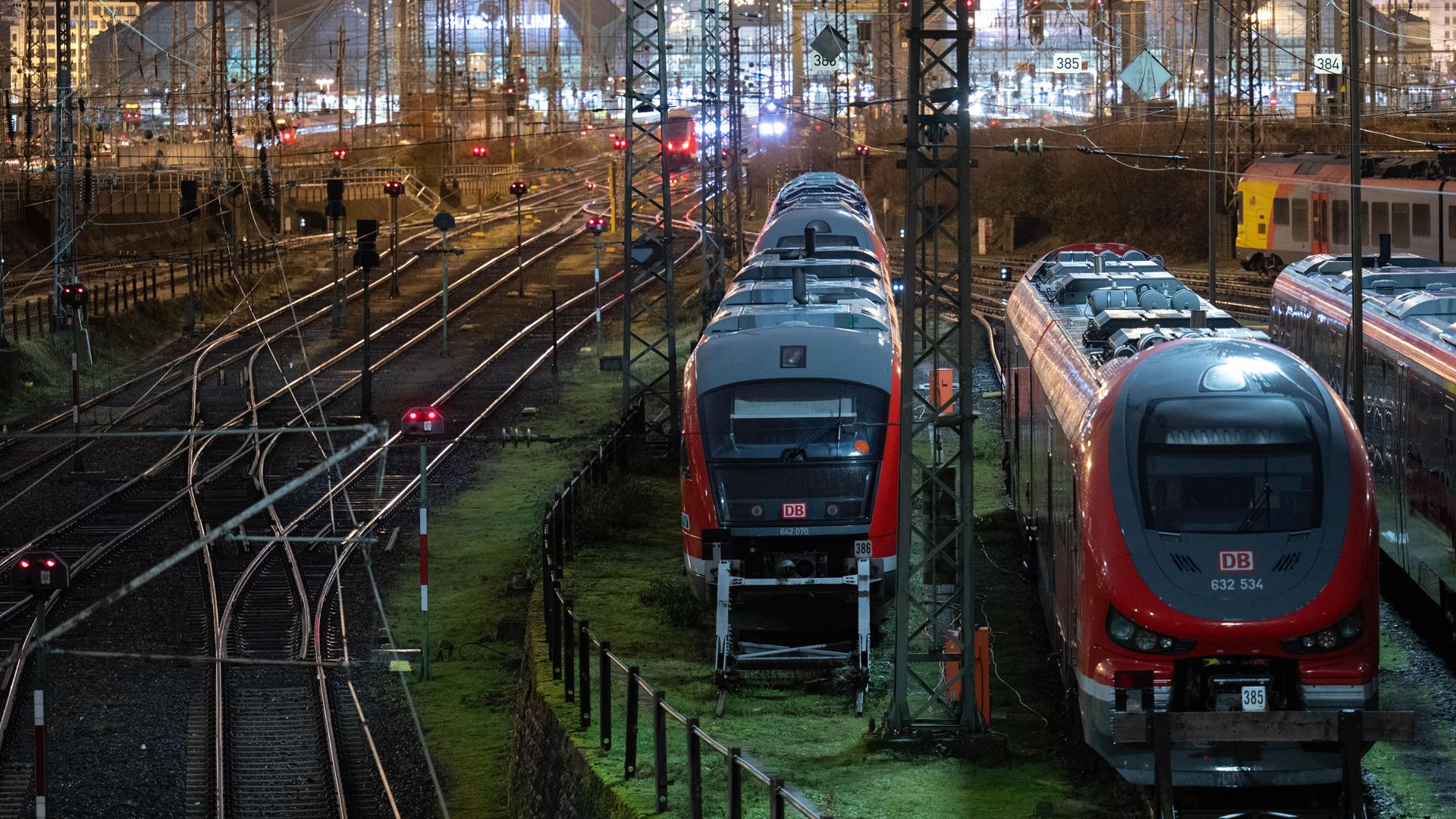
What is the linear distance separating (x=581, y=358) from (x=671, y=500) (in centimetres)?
1488

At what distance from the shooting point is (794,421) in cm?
1753

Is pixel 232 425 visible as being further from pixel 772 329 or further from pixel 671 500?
pixel 772 329

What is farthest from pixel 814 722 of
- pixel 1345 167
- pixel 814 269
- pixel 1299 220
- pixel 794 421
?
pixel 1299 220

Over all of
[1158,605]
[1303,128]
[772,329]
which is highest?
[1303,128]

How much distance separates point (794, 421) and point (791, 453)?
38 cm

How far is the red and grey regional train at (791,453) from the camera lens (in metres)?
17.2

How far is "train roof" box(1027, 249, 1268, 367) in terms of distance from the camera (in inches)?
595

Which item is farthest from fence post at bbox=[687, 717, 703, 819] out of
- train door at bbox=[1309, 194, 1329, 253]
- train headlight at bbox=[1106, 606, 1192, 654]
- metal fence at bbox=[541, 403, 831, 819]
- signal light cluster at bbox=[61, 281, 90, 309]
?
train door at bbox=[1309, 194, 1329, 253]

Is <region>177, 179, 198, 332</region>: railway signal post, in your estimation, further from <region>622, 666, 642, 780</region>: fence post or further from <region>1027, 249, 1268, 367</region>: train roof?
<region>622, 666, 642, 780</region>: fence post

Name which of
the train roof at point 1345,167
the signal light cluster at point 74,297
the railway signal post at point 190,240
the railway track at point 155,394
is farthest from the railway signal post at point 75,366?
the train roof at point 1345,167

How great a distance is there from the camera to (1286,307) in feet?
81.9

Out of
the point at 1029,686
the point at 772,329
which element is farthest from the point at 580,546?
the point at 1029,686

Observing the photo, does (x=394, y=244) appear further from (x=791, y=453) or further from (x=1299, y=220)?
(x=791, y=453)

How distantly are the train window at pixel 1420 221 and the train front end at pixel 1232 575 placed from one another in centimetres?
2708
